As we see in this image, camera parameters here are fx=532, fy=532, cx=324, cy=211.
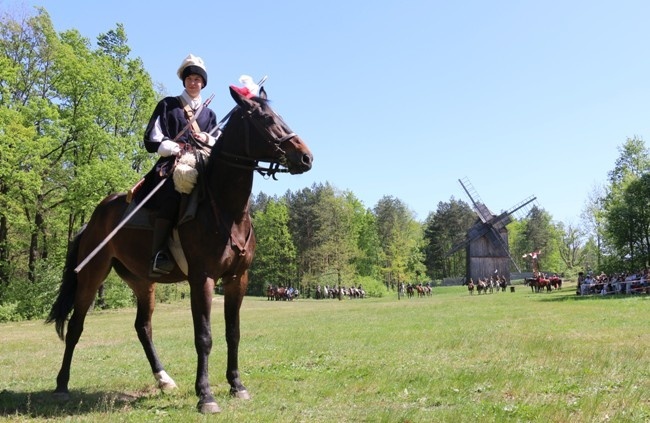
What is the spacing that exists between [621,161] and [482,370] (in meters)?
69.1

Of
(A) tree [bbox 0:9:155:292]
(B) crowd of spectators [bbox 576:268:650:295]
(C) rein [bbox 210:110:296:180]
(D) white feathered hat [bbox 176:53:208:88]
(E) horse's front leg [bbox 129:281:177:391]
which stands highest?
(A) tree [bbox 0:9:155:292]

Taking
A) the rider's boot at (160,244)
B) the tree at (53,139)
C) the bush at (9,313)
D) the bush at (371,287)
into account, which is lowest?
the bush at (371,287)

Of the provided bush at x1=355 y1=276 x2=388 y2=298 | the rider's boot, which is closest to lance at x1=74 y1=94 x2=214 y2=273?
the rider's boot

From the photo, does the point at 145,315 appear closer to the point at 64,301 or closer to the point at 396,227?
the point at 64,301

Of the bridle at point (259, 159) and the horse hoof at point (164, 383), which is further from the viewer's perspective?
the horse hoof at point (164, 383)

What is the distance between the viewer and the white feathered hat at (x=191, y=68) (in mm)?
6898

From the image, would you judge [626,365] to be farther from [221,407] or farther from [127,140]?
[127,140]

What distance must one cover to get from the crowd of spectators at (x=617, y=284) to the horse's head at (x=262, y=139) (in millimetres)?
38441

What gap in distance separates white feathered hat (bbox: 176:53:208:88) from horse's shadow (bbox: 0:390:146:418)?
4.09 m

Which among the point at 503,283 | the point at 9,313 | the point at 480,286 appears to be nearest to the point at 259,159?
the point at 9,313

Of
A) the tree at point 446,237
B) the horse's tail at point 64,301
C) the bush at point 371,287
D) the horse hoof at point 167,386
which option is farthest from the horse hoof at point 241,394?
the tree at point 446,237

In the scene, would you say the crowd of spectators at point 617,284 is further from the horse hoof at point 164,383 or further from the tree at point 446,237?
the tree at point 446,237

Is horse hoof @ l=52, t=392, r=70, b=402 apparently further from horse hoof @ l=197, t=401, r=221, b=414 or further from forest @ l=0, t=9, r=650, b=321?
forest @ l=0, t=9, r=650, b=321

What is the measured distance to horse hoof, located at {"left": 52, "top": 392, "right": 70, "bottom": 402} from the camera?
662cm
